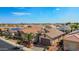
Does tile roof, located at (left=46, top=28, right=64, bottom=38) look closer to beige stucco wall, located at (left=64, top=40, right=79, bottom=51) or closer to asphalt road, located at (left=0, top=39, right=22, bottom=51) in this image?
beige stucco wall, located at (left=64, top=40, right=79, bottom=51)

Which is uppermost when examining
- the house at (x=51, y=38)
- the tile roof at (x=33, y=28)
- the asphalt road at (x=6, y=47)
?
the tile roof at (x=33, y=28)

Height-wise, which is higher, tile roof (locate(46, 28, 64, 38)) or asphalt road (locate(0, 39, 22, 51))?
tile roof (locate(46, 28, 64, 38))

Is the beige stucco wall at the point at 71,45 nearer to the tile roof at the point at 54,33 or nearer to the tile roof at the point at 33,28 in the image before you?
the tile roof at the point at 54,33

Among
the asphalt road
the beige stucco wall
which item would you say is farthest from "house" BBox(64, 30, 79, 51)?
the asphalt road

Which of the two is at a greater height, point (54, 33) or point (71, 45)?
point (54, 33)

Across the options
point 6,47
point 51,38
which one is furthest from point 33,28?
point 6,47

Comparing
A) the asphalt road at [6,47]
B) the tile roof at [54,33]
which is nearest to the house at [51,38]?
the tile roof at [54,33]

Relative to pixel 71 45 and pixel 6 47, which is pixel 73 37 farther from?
pixel 6 47

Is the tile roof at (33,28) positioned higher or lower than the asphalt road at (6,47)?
higher
